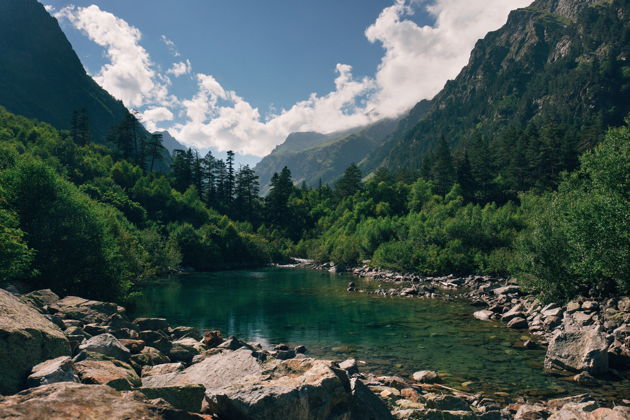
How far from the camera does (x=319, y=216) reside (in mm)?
149250

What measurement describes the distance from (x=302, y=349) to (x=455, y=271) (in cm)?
4804

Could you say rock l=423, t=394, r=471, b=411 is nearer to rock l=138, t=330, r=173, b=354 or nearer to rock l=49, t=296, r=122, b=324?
rock l=138, t=330, r=173, b=354

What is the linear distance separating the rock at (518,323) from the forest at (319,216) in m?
5.17

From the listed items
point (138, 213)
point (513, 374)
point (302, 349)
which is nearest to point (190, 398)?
point (302, 349)

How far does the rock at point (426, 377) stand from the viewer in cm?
1955

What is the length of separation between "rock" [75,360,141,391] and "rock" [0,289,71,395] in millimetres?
987

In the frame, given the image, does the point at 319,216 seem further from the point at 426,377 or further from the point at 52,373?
the point at 52,373

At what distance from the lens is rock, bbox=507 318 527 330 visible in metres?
30.2

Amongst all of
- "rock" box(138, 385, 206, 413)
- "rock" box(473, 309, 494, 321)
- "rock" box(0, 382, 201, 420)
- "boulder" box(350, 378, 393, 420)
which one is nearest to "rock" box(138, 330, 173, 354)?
"rock" box(138, 385, 206, 413)

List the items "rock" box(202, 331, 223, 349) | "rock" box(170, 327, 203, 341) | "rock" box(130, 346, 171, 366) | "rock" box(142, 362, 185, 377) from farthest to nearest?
1. "rock" box(170, 327, 203, 341)
2. "rock" box(202, 331, 223, 349)
3. "rock" box(130, 346, 171, 366)
4. "rock" box(142, 362, 185, 377)

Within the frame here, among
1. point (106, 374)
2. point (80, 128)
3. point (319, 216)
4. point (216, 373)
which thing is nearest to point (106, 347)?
point (106, 374)

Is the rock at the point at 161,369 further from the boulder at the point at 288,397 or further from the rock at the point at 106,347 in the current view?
the boulder at the point at 288,397

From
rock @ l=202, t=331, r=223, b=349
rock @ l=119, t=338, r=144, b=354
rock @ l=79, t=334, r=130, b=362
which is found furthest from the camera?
rock @ l=202, t=331, r=223, b=349

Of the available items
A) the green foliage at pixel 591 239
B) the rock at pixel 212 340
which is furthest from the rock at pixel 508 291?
the rock at pixel 212 340
